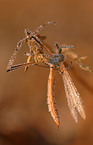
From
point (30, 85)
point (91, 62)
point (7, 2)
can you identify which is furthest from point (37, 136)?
point (7, 2)

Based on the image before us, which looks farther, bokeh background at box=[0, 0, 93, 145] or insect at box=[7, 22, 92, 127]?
bokeh background at box=[0, 0, 93, 145]

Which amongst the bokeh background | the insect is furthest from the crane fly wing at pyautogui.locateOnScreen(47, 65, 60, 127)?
the bokeh background

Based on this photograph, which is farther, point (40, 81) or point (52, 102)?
point (40, 81)

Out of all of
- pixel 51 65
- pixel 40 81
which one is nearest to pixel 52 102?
pixel 51 65

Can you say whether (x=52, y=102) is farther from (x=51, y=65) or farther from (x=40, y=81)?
(x=40, y=81)

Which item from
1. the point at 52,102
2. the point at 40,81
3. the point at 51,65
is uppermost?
the point at 40,81

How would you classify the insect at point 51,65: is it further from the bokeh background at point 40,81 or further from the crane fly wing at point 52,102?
the bokeh background at point 40,81

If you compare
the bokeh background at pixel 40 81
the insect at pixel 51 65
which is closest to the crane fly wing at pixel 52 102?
the insect at pixel 51 65

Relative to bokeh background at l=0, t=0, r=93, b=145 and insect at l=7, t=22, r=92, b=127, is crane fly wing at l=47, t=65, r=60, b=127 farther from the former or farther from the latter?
bokeh background at l=0, t=0, r=93, b=145
